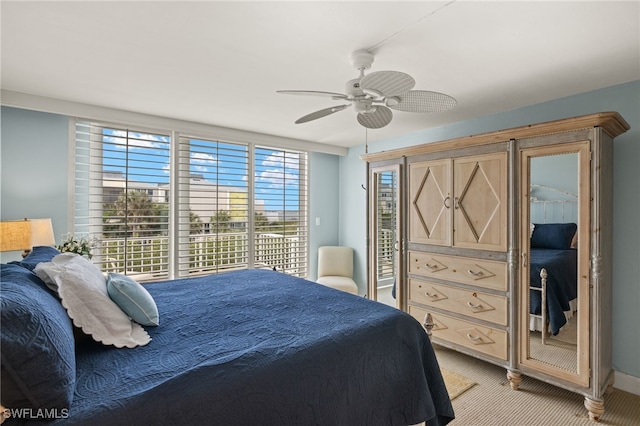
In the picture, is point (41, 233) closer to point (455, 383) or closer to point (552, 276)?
point (455, 383)

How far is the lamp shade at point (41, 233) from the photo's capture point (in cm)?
247

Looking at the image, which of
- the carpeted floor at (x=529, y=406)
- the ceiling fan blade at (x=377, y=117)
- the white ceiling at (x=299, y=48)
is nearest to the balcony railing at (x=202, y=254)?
the white ceiling at (x=299, y=48)

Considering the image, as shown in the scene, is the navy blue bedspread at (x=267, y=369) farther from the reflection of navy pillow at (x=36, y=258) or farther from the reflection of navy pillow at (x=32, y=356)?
the reflection of navy pillow at (x=36, y=258)

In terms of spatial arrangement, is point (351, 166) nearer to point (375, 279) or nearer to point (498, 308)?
point (375, 279)

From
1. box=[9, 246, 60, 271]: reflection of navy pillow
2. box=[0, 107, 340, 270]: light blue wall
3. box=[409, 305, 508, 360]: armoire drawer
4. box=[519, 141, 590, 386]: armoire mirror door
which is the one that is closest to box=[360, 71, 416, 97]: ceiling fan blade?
box=[519, 141, 590, 386]: armoire mirror door

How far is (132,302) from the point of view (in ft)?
5.05

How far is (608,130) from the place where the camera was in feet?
7.31

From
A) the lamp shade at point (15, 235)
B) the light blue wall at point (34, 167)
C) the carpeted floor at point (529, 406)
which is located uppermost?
the light blue wall at point (34, 167)

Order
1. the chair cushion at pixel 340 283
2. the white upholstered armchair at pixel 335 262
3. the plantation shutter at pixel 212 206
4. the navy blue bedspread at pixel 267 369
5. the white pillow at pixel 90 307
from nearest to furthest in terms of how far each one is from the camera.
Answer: the navy blue bedspread at pixel 267 369, the white pillow at pixel 90 307, the plantation shutter at pixel 212 206, the chair cushion at pixel 340 283, the white upholstered armchair at pixel 335 262

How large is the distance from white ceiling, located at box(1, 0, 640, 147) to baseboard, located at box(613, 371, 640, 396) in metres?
2.31

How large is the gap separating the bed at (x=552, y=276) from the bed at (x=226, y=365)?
1.28m

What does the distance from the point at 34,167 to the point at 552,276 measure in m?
4.45

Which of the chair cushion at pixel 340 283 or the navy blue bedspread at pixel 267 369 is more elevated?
the navy blue bedspread at pixel 267 369

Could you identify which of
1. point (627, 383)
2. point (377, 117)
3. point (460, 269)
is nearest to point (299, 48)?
point (377, 117)
